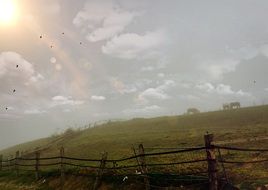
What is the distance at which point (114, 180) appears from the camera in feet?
74.7

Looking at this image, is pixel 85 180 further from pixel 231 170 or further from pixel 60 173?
pixel 231 170

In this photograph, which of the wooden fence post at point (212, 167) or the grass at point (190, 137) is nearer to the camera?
the wooden fence post at point (212, 167)

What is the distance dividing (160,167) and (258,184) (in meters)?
8.97

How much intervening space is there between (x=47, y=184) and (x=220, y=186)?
17.0 meters

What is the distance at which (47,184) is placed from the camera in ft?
92.0

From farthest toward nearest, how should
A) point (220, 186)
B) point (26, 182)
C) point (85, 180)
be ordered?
point (26, 182) → point (85, 180) → point (220, 186)

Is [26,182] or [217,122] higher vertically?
[217,122]

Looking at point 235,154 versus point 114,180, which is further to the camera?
point 235,154

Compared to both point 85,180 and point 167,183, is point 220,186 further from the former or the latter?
point 85,180

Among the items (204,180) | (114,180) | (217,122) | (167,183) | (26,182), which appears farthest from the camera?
(217,122)

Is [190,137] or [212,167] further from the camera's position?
[190,137]

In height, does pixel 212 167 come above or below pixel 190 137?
below

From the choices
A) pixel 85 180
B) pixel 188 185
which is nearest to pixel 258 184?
pixel 188 185

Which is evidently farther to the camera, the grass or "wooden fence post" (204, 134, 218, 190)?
the grass
